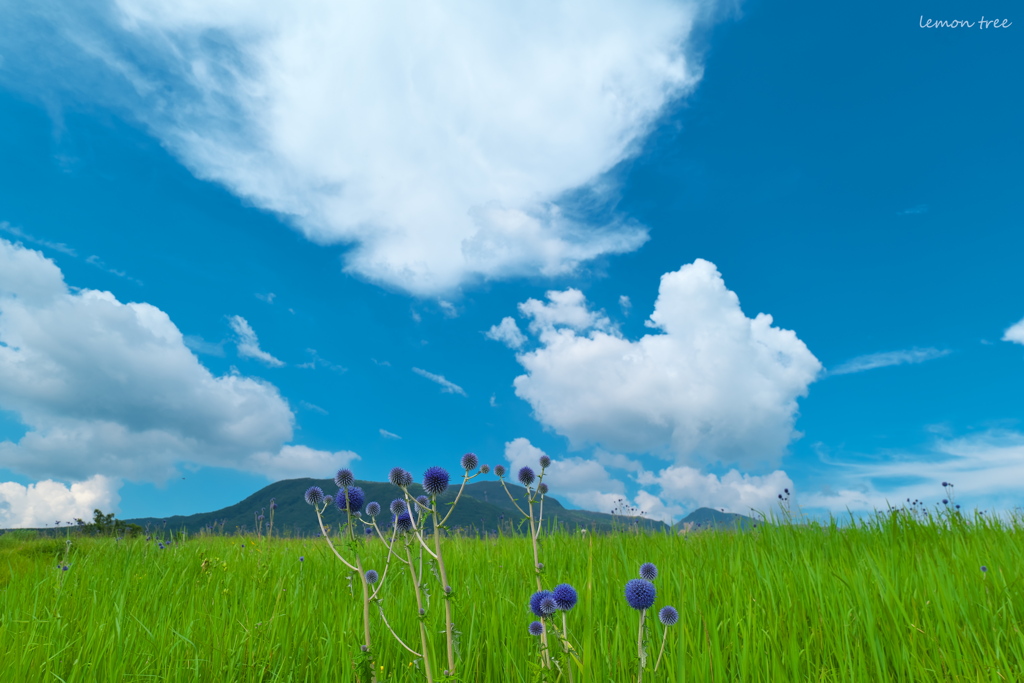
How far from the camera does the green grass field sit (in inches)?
130

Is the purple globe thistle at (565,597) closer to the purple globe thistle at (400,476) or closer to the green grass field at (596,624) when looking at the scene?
the green grass field at (596,624)

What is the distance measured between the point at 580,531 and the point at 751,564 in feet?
11.1

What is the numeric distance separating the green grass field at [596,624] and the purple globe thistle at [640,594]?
31 centimetres

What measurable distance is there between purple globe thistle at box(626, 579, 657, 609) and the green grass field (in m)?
0.31

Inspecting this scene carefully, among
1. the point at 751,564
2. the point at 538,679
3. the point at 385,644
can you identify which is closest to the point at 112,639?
the point at 385,644

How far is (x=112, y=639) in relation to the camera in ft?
13.3

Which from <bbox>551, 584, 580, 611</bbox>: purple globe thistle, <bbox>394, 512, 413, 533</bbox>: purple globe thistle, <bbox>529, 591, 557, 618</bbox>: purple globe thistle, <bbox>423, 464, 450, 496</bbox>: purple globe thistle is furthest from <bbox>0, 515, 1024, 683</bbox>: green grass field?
<bbox>423, 464, 450, 496</bbox>: purple globe thistle

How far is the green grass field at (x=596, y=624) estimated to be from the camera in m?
3.29

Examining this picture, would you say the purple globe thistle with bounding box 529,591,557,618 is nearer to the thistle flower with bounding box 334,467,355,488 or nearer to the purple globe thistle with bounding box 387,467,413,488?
the purple globe thistle with bounding box 387,467,413,488

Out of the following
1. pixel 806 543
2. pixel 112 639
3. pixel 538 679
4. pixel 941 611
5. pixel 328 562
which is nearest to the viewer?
pixel 538 679

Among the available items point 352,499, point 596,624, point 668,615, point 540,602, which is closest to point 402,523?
point 352,499

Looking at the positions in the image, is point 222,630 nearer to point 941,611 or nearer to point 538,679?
point 538,679

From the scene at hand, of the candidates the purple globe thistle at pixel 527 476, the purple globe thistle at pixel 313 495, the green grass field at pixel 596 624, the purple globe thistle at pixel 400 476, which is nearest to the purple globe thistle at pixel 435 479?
the purple globe thistle at pixel 400 476

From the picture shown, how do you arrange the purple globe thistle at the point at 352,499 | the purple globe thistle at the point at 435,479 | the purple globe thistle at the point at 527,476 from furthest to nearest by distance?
the purple globe thistle at the point at 527,476, the purple globe thistle at the point at 352,499, the purple globe thistle at the point at 435,479
